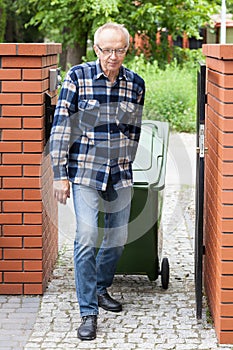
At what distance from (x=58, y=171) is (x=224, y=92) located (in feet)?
3.55

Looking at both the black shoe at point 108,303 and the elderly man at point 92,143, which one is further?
the black shoe at point 108,303

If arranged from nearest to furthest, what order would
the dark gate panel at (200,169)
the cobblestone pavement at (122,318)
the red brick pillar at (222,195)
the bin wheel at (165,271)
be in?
the red brick pillar at (222,195), the cobblestone pavement at (122,318), the dark gate panel at (200,169), the bin wheel at (165,271)

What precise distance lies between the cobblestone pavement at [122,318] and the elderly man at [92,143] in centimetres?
19

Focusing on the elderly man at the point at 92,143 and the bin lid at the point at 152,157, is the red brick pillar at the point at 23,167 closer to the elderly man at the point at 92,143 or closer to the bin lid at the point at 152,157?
the elderly man at the point at 92,143

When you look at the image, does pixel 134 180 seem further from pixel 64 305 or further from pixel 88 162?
pixel 64 305

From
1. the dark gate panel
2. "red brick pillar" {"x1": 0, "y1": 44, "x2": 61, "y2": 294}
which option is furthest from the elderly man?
"red brick pillar" {"x1": 0, "y1": 44, "x2": 61, "y2": 294}

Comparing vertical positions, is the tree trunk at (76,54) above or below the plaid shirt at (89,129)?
above

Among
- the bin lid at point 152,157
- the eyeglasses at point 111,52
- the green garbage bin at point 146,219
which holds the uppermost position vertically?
the eyeglasses at point 111,52

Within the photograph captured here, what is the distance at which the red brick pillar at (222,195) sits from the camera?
4.62 m

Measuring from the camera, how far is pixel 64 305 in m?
5.59

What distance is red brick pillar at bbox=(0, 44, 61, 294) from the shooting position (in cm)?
543

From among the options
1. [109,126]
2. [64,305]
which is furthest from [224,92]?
[64,305]

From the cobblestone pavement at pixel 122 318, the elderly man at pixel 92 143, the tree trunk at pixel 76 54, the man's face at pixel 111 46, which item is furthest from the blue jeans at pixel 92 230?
the tree trunk at pixel 76 54

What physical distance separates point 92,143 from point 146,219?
896 mm
